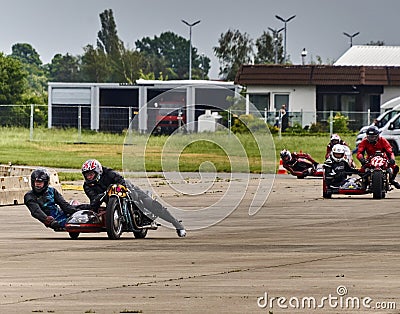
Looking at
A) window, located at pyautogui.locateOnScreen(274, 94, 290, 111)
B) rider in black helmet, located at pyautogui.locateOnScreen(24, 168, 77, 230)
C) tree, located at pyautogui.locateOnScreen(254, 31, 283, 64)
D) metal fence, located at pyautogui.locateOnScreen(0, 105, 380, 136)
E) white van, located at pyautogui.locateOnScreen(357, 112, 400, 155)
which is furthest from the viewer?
tree, located at pyautogui.locateOnScreen(254, 31, 283, 64)

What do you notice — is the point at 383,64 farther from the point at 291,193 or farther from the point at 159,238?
the point at 159,238

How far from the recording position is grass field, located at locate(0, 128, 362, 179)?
2412cm

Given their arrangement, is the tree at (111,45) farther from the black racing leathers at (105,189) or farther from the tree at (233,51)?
the black racing leathers at (105,189)

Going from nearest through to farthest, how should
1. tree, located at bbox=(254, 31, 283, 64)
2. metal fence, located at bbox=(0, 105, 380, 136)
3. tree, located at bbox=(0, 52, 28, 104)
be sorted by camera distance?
metal fence, located at bbox=(0, 105, 380, 136)
tree, located at bbox=(0, 52, 28, 104)
tree, located at bbox=(254, 31, 283, 64)

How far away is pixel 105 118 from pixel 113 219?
4977cm

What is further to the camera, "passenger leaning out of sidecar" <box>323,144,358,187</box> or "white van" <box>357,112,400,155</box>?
"white van" <box>357,112,400,155</box>

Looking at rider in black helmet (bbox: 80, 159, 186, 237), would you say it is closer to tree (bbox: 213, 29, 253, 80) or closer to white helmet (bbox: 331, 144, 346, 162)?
white helmet (bbox: 331, 144, 346, 162)

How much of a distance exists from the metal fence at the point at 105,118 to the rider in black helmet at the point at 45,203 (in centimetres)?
4451

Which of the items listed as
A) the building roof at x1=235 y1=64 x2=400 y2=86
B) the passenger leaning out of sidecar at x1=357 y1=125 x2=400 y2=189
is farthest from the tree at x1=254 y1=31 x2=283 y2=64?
the passenger leaning out of sidecar at x1=357 y1=125 x2=400 y2=189

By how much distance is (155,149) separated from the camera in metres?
36.8

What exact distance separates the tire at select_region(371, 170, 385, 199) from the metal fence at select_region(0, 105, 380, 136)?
1407 inches

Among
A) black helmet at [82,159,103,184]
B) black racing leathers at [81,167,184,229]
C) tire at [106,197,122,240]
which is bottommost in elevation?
tire at [106,197,122,240]

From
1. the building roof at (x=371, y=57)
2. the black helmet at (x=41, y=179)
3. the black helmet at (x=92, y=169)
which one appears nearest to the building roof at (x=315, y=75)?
the building roof at (x=371, y=57)

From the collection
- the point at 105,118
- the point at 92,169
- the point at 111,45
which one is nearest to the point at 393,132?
the point at 105,118
